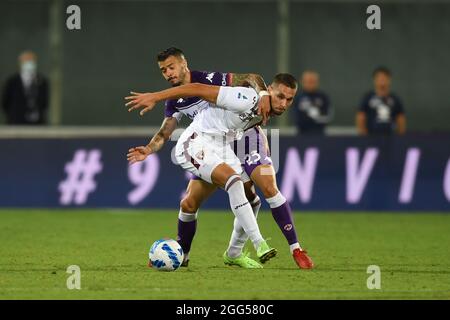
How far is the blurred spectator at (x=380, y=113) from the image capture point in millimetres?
17875

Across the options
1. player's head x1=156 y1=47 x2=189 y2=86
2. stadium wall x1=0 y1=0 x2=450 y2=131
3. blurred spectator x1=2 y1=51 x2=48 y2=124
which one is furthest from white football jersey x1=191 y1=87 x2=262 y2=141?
stadium wall x1=0 y1=0 x2=450 y2=131

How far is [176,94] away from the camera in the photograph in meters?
10.3

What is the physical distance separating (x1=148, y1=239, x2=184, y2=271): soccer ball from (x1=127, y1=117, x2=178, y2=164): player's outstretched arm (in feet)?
2.50

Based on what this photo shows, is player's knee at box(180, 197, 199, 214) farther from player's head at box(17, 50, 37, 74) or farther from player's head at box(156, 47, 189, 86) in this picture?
player's head at box(17, 50, 37, 74)

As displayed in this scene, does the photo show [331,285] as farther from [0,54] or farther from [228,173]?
[0,54]

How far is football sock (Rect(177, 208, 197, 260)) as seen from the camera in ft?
36.8

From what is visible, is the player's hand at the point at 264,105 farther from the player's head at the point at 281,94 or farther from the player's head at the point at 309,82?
the player's head at the point at 309,82

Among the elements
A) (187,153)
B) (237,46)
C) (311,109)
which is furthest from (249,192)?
(237,46)

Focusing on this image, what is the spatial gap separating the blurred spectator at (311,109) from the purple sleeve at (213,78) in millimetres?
7495

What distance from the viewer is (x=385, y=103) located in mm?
17938

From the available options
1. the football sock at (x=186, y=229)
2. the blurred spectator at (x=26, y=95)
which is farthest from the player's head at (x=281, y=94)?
the blurred spectator at (x=26, y=95)

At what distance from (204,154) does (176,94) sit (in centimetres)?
78
